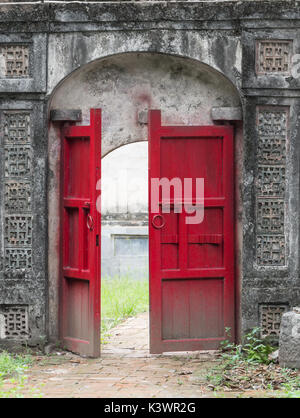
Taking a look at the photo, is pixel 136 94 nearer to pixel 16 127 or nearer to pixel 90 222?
pixel 16 127

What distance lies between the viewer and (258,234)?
773 centimetres

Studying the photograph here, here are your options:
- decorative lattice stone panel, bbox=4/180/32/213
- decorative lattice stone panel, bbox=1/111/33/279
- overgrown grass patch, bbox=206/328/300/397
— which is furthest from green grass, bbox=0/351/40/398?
overgrown grass patch, bbox=206/328/300/397

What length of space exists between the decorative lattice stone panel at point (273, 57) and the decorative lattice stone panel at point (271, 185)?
0.38m

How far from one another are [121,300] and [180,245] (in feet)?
11.4

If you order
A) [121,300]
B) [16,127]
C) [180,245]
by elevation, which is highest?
[16,127]

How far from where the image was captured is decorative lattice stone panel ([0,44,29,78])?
309 inches

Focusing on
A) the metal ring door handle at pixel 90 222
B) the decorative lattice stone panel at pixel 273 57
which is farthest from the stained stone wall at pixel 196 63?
the metal ring door handle at pixel 90 222

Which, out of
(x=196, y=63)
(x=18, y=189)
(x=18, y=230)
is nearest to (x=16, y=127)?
(x=18, y=189)

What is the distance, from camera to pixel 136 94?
822cm

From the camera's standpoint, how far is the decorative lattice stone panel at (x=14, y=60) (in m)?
7.86

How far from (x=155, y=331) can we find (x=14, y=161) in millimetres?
2241

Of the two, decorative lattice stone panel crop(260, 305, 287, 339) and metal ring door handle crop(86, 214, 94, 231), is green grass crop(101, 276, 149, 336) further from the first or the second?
decorative lattice stone panel crop(260, 305, 287, 339)

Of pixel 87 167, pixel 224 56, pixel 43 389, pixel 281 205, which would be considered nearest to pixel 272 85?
pixel 224 56

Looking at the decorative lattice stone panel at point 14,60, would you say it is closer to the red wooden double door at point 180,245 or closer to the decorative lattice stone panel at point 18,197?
the red wooden double door at point 180,245
